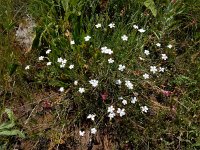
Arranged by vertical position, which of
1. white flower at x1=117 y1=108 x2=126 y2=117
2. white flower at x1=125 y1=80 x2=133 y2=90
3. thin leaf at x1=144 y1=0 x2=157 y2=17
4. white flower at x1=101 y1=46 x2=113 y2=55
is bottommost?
white flower at x1=117 y1=108 x2=126 y2=117

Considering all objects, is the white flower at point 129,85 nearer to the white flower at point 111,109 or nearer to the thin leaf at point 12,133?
the white flower at point 111,109

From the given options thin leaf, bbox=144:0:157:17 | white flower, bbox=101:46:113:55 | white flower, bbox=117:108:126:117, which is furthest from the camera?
thin leaf, bbox=144:0:157:17

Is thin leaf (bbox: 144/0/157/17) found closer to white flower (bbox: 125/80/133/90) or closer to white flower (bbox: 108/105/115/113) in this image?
white flower (bbox: 125/80/133/90)

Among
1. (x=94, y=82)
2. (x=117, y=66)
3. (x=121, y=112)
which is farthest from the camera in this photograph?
(x=117, y=66)

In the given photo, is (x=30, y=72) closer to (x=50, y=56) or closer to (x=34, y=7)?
(x=50, y=56)

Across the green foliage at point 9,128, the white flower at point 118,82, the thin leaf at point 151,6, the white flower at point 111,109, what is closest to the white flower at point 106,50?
Answer: the white flower at point 118,82

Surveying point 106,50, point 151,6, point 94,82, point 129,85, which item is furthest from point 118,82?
point 151,6

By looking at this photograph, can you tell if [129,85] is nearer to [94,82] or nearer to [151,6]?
[94,82]

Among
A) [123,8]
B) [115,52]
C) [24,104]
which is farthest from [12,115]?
[123,8]

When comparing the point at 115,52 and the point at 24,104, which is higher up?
the point at 115,52

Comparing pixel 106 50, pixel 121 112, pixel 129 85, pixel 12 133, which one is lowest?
pixel 12 133

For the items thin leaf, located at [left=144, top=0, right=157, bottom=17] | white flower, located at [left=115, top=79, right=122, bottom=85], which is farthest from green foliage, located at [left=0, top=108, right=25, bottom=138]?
thin leaf, located at [left=144, top=0, right=157, bottom=17]
